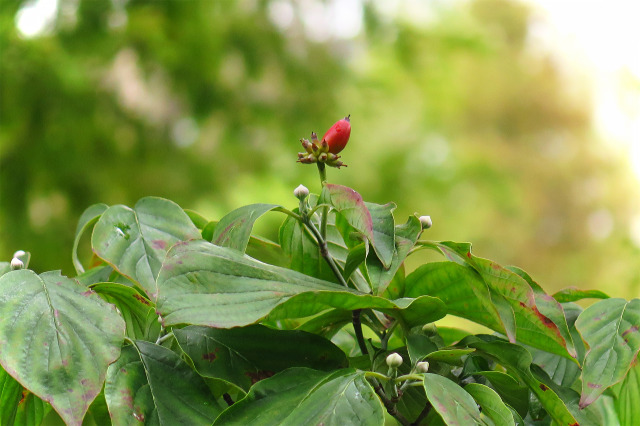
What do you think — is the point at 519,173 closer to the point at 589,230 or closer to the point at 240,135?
the point at 589,230

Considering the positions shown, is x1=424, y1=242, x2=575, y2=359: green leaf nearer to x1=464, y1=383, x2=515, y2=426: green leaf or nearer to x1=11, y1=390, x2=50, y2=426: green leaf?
x1=464, y1=383, x2=515, y2=426: green leaf

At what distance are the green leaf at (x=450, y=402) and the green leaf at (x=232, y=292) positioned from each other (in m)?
0.05

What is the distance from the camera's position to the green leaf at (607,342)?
0.41 meters

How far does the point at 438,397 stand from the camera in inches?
13.5

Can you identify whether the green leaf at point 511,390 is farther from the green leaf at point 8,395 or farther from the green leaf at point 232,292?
the green leaf at point 8,395

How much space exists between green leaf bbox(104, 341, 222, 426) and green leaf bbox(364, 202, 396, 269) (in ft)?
0.45

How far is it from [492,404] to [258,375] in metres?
0.14

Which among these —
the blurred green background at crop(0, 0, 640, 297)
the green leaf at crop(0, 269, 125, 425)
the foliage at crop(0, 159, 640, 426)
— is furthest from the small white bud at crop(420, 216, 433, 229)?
the blurred green background at crop(0, 0, 640, 297)

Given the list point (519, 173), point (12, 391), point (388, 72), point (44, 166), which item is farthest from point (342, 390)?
point (519, 173)

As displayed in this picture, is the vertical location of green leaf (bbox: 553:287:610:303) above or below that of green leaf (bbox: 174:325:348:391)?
above

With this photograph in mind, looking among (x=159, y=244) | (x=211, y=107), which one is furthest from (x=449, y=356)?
(x=211, y=107)

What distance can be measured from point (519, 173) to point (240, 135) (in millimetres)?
6001

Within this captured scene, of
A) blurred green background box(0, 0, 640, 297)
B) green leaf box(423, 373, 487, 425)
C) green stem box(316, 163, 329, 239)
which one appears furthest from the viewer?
blurred green background box(0, 0, 640, 297)

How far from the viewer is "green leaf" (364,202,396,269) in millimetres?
396
